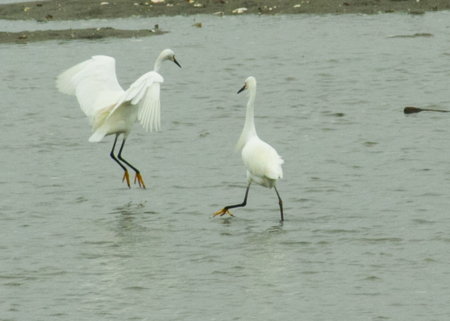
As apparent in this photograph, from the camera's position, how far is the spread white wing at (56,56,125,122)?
42.9 ft

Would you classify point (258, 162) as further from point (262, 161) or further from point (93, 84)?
point (93, 84)

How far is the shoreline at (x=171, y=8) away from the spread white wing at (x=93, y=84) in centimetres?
1264

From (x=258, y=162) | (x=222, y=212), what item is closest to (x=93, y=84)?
(x=222, y=212)

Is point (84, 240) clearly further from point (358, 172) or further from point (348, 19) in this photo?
point (348, 19)

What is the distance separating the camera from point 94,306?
8.49 metres

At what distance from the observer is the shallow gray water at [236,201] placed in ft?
28.3

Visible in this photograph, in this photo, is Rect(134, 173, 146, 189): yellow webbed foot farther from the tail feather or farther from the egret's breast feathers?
the egret's breast feathers

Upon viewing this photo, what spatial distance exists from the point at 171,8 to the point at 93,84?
1587 cm

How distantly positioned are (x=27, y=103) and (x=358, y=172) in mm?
7468

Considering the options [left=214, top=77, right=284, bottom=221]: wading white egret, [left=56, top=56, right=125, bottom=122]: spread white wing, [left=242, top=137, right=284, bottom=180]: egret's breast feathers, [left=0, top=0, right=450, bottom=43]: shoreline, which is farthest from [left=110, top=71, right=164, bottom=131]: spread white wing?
[left=0, top=0, right=450, bottom=43]: shoreline

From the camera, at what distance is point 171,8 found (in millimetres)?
28859

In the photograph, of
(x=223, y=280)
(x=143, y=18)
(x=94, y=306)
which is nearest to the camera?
(x=94, y=306)

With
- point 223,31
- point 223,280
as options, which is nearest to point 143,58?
point 223,31

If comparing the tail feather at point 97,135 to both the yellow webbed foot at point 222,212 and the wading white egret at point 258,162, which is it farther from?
the yellow webbed foot at point 222,212
